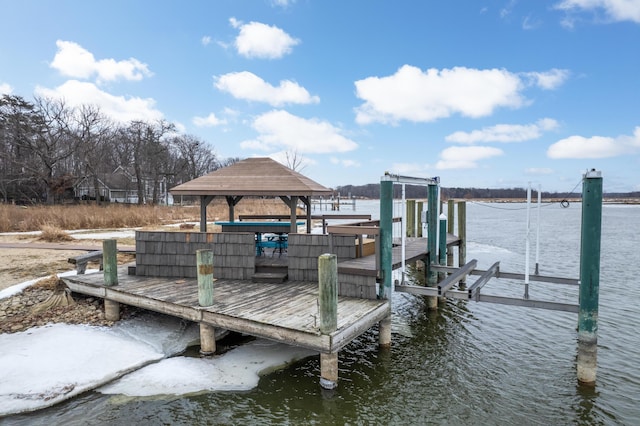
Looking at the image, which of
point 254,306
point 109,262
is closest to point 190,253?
point 109,262

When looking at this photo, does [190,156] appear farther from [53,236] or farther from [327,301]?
[327,301]

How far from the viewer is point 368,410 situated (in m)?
4.71

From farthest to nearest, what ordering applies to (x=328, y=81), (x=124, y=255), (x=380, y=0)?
1. (x=328, y=81)
2. (x=380, y=0)
3. (x=124, y=255)

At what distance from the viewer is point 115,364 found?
17.6 feet

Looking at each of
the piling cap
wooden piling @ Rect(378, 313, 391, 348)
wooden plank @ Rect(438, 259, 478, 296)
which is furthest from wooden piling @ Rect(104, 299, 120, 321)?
the piling cap

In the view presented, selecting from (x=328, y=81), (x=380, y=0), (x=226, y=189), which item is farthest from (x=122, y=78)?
(x=226, y=189)

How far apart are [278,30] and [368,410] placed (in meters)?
19.3

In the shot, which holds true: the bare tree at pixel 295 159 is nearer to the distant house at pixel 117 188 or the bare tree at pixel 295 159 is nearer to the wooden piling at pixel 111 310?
the distant house at pixel 117 188

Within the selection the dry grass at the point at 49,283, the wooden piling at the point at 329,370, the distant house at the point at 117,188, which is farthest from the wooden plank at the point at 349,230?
the distant house at the point at 117,188

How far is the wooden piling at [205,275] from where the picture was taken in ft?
18.8

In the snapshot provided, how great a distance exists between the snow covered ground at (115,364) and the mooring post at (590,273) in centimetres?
393

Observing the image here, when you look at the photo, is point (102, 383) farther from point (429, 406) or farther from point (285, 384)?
point (429, 406)

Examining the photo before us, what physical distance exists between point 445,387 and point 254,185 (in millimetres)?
5094

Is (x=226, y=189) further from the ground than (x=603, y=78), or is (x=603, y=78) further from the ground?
(x=603, y=78)
